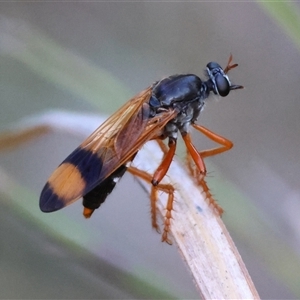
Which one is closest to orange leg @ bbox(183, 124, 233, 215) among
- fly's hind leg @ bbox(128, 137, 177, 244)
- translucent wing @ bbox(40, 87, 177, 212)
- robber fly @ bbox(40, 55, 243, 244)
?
robber fly @ bbox(40, 55, 243, 244)

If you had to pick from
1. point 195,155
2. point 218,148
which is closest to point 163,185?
point 195,155

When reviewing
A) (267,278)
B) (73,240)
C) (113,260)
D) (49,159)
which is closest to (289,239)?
(267,278)

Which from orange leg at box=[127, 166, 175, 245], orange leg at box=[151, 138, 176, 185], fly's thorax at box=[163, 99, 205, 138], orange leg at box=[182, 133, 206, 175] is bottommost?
orange leg at box=[127, 166, 175, 245]

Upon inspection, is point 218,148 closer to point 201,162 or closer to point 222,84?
point 201,162

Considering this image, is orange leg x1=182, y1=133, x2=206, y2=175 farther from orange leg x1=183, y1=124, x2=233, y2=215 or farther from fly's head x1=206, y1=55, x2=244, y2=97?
fly's head x1=206, y1=55, x2=244, y2=97

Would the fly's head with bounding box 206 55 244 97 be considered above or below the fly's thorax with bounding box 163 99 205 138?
above

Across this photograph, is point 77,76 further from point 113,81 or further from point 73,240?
point 73,240

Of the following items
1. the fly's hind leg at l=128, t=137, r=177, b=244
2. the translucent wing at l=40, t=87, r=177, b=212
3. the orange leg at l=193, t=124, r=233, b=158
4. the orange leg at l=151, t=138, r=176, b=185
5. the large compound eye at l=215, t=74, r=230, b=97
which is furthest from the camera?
the large compound eye at l=215, t=74, r=230, b=97
